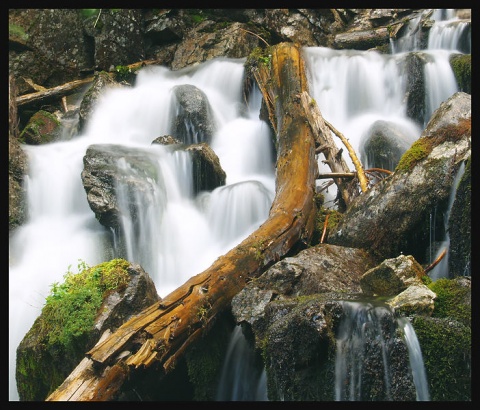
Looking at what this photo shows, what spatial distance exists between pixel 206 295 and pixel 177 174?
12.6 feet

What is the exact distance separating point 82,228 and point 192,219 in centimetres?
166

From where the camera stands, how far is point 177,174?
29.1ft

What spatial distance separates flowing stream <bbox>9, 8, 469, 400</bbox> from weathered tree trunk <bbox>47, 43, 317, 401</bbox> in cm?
89

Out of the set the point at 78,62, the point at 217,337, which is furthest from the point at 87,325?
the point at 78,62

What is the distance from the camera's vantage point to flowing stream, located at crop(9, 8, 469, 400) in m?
7.69

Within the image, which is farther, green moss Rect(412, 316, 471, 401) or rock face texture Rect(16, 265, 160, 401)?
rock face texture Rect(16, 265, 160, 401)

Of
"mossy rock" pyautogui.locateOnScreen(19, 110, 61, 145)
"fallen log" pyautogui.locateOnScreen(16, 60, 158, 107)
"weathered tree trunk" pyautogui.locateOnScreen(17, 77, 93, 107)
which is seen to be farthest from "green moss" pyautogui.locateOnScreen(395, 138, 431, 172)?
"weathered tree trunk" pyautogui.locateOnScreen(17, 77, 93, 107)

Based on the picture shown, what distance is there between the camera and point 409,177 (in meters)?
6.31

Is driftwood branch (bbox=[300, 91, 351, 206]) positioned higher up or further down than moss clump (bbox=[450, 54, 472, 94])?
further down

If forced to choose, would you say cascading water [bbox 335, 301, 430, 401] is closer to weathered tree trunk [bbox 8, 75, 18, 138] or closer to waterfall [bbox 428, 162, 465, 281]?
waterfall [bbox 428, 162, 465, 281]

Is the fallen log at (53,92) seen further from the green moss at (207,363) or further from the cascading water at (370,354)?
the cascading water at (370,354)

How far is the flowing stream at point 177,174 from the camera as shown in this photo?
7688 mm

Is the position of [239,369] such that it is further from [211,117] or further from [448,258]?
[211,117]

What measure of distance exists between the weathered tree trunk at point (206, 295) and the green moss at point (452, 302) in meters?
1.90
